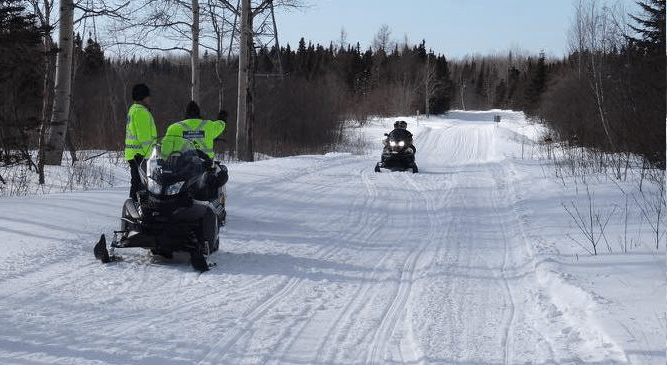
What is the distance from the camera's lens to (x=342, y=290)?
576cm

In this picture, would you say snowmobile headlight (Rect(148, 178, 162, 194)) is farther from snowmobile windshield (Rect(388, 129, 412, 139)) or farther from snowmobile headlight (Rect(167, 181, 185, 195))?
snowmobile windshield (Rect(388, 129, 412, 139))

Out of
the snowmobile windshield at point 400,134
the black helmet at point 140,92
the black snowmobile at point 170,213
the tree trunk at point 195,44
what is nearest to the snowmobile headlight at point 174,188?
the black snowmobile at point 170,213

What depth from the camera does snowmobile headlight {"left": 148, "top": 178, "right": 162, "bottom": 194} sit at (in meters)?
6.40

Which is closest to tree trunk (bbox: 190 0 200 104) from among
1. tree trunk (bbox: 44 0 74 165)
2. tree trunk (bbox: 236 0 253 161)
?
tree trunk (bbox: 236 0 253 161)

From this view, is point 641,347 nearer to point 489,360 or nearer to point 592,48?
point 489,360

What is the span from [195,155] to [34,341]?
3.09 m

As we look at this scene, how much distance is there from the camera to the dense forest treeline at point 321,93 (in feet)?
47.3

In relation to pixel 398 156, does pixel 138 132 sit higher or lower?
higher

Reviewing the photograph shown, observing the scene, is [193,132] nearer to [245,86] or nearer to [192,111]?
[192,111]

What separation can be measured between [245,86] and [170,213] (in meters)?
14.3

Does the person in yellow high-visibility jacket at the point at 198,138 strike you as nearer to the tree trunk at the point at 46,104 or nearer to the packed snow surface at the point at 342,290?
the packed snow surface at the point at 342,290

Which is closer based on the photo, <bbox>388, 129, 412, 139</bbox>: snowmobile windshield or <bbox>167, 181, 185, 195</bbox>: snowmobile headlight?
<bbox>167, 181, 185, 195</bbox>: snowmobile headlight

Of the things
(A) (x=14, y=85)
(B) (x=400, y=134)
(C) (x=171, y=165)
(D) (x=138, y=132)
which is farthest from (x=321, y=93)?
(C) (x=171, y=165)

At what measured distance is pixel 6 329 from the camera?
167 inches
